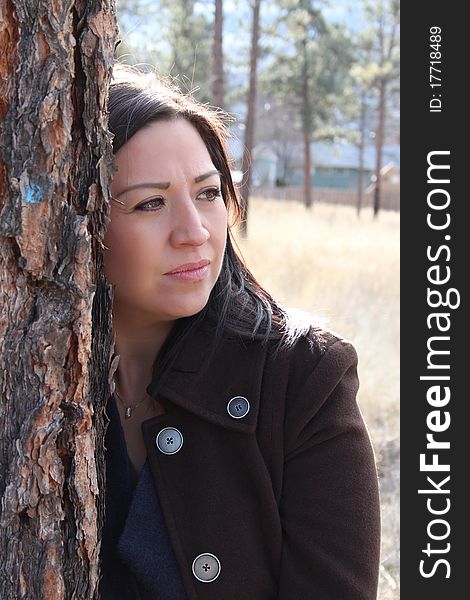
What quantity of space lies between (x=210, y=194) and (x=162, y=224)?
167 mm

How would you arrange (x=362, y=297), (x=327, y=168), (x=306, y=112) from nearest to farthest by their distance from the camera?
(x=362, y=297), (x=306, y=112), (x=327, y=168)

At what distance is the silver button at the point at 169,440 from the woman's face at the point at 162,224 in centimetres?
29

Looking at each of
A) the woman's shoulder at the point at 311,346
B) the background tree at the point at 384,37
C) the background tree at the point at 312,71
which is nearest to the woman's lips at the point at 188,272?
the woman's shoulder at the point at 311,346

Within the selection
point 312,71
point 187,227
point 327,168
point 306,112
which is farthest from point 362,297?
point 327,168

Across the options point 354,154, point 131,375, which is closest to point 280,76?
point 131,375

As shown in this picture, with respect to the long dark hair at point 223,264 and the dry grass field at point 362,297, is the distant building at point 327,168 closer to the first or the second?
the dry grass field at point 362,297

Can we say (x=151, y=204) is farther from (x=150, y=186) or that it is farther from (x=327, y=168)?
(x=327, y=168)

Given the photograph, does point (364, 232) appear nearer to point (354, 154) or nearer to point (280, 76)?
point (280, 76)

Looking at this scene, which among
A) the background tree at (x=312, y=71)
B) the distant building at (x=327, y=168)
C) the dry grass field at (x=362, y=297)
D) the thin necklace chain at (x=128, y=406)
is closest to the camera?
the thin necklace chain at (x=128, y=406)

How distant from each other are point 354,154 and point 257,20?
5214cm

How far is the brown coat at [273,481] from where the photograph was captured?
1965 millimetres

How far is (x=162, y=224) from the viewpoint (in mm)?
1975

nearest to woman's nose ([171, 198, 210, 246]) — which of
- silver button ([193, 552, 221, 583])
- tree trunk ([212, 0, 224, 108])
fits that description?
silver button ([193, 552, 221, 583])

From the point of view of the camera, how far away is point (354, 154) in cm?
6812
